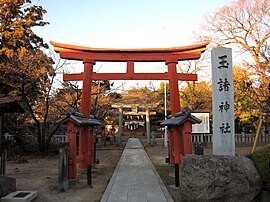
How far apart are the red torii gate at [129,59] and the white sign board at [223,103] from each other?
3.67m

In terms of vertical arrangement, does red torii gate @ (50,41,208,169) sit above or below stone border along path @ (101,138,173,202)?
above

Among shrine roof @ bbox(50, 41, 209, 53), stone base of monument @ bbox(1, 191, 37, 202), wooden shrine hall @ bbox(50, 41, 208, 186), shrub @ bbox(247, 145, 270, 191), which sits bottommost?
stone base of monument @ bbox(1, 191, 37, 202)

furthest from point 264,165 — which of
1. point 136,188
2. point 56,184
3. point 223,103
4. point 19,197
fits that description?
point 56,184

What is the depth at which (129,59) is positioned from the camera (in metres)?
11.3

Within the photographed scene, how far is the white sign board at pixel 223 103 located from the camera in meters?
6.99

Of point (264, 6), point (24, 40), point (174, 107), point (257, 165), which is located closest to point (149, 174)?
point (174, 107)

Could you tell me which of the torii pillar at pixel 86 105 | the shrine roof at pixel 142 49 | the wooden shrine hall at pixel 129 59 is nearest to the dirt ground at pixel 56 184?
the torii pillar at pixel 86 105

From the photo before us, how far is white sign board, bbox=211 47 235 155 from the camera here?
6988 mm

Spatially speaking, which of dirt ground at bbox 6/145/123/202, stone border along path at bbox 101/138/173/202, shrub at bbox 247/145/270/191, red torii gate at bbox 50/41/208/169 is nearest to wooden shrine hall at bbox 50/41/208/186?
red torii gate at bbox 50/41/208/169

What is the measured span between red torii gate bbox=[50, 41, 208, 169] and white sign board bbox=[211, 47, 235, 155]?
367cm

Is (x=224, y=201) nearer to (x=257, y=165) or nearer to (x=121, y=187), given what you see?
(x=257, y=165)

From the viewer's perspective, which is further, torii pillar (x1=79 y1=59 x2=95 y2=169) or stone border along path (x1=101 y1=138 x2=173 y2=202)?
torii pillar (x1=79 y1=59 x2=95 y2=169)

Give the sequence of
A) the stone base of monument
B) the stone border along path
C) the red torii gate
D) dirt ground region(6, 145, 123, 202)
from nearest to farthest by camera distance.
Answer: the stone base of monument, the stone border along path, dirt ground region(6, 145, 123, 202), the red torii gate

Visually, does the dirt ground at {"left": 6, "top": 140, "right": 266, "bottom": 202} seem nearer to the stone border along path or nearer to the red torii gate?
the stone border along path
